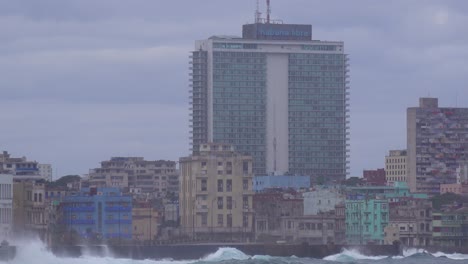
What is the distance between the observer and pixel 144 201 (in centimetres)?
18025

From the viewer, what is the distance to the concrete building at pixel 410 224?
547 feet

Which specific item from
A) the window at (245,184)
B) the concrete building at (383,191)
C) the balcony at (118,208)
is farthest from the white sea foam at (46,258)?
the concrete building at (383,191)

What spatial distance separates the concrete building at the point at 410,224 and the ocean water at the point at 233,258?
7.36 m

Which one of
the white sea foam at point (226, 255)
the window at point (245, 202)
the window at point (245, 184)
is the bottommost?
the white sea foam at point (226, 255)

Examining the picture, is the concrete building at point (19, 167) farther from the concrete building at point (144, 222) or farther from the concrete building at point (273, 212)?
the concrete building at point (273, 212)

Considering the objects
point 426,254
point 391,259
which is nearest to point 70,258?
point 391,259

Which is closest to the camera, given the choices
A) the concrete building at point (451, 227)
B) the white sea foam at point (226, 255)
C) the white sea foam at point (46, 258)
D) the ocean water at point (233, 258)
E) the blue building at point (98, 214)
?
the white sea foam at point (46, 258)

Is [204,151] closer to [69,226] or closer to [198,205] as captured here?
[198,205]

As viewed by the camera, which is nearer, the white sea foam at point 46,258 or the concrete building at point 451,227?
the white sea foam at point 46,258

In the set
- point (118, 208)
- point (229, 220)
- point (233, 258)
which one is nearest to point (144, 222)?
point (229, 220)

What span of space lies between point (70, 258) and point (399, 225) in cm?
5417

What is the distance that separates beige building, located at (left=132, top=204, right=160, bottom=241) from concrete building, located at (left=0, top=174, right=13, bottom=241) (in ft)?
105

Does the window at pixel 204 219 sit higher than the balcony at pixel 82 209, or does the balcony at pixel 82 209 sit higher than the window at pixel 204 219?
the balcony at pixel 82 209

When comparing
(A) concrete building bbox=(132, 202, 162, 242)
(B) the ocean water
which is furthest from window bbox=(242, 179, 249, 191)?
(B) the ocean water
